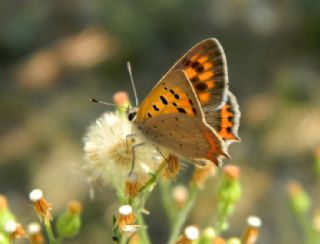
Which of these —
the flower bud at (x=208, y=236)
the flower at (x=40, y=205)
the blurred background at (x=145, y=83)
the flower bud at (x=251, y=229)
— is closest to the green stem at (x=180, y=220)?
the flower bud at (x=208, y=236)

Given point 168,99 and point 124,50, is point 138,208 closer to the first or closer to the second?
point 168,99

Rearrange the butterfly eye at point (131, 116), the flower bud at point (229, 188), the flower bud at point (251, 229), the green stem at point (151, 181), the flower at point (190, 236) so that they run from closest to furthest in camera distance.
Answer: the green stem at point (151, 181) < the flower at point (190, 236) < the butterfly eye at point (131, 116) < the flower bud at point (251, 229) < the flower bud at point (229, 188)

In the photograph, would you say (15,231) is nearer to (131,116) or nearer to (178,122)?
(131,116)

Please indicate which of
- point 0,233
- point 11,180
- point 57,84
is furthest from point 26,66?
point 0,233

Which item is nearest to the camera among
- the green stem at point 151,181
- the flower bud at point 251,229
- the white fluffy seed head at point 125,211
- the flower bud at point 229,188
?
the white fluffy seed head at point 125,211

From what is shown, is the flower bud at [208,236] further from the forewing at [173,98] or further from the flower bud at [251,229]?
the forewing at [173,98]

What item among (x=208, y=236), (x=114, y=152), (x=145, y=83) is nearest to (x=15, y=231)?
(x=114, y=152)
